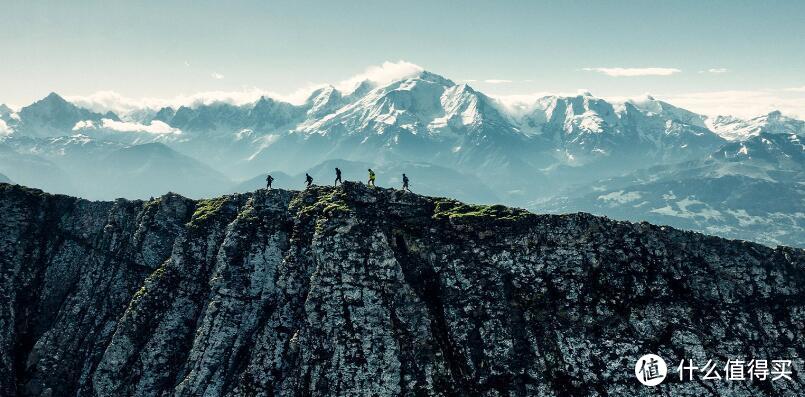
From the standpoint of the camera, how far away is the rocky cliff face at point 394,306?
5841 cm

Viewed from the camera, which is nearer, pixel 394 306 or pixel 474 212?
pixel 394 306

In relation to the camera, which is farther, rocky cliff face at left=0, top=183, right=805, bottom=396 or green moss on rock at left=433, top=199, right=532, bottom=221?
green moss on rock at left=433, top=199, right=532, bottom=221

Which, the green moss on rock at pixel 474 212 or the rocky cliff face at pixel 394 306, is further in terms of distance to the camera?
the green moss on rock at pixel 474 212

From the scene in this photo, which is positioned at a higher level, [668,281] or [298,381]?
[668,281]

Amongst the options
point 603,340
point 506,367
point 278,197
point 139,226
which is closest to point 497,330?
point 506,367

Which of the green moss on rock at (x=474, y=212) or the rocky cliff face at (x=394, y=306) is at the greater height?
the green moss on rock at (x=474, y=212)

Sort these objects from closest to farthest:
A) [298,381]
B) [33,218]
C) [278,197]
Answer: [298,381] < [278,197] < [33,218]

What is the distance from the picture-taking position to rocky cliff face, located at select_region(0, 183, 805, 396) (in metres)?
58.4

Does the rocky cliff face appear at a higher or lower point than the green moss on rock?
lower

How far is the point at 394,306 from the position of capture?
61.8m

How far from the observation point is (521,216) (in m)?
71.1

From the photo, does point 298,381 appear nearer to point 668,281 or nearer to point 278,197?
point 278,197

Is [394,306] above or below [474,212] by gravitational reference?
below

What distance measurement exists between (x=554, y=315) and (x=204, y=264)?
49159mm
